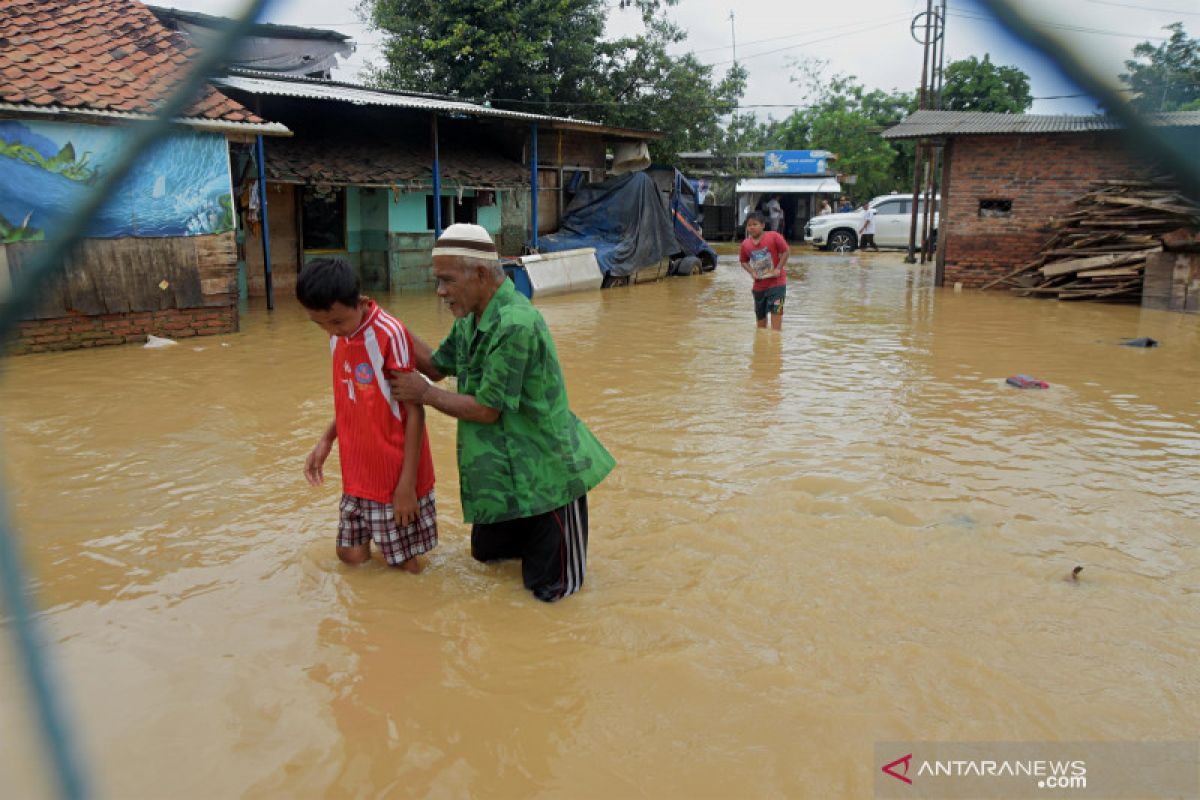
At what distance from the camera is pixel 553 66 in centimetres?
2127

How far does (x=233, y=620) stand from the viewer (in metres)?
3.36

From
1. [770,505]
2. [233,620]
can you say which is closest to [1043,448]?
[770,505]

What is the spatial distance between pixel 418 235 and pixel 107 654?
13838mm

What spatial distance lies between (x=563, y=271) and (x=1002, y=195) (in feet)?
26.8

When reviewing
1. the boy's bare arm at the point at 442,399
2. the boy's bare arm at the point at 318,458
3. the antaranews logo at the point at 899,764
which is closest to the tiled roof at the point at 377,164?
the boy's bare arm at the point at 318,458

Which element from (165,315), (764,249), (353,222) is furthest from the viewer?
(353,222)

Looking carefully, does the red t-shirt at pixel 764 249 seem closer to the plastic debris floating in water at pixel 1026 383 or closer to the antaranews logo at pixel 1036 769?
the plastic debris floating in water at pixel 1026 383

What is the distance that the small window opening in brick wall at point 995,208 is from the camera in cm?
1597

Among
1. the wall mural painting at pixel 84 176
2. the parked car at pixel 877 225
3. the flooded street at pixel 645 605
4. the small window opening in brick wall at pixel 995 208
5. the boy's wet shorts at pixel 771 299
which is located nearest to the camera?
the flooded street at pixel 645 605

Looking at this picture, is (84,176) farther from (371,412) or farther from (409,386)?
(409,386)

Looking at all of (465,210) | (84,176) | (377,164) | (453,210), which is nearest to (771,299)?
(84,176)

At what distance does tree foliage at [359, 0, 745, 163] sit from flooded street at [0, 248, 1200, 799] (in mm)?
14945

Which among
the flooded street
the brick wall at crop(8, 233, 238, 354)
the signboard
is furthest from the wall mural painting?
the signboard

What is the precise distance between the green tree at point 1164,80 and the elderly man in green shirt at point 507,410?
2403 millimetres
